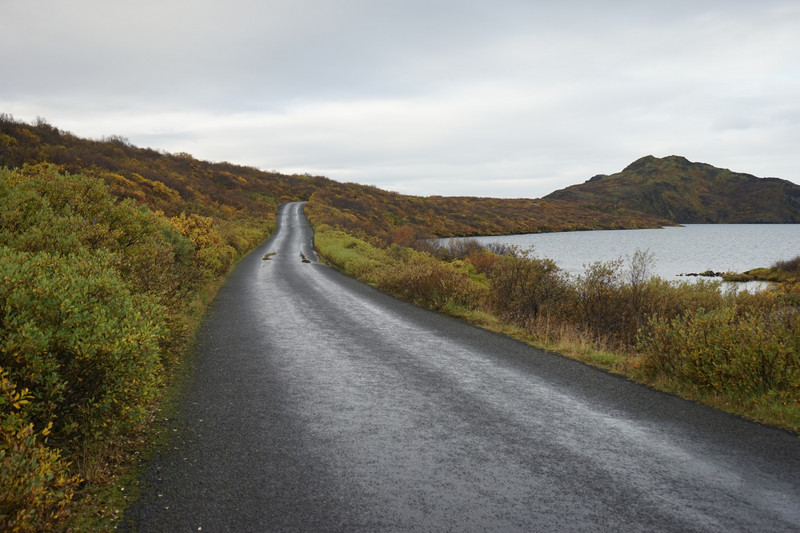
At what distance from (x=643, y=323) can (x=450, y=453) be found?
416 inches

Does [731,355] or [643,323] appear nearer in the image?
[731,355]

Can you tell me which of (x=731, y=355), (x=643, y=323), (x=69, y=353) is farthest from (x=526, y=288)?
(x=69, y=353)

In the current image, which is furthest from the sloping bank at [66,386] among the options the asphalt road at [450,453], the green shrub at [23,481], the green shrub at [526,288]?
the green shrub at [526,288]

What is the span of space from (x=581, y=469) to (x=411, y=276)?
1302 cm

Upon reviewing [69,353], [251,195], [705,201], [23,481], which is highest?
[705,201]

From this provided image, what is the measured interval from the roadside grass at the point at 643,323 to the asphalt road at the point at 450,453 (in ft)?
2.13

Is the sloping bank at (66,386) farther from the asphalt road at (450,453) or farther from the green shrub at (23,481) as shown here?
the asphalt road at (450,453)

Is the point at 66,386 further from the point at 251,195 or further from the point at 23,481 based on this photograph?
the point at 251,195

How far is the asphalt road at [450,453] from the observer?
13.7 feet

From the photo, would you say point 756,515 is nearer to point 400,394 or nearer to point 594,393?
point 594,393

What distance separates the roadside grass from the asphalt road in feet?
2.13

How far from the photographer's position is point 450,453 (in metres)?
5.41

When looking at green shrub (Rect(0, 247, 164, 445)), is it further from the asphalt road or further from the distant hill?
the distant hill

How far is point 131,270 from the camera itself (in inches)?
361
